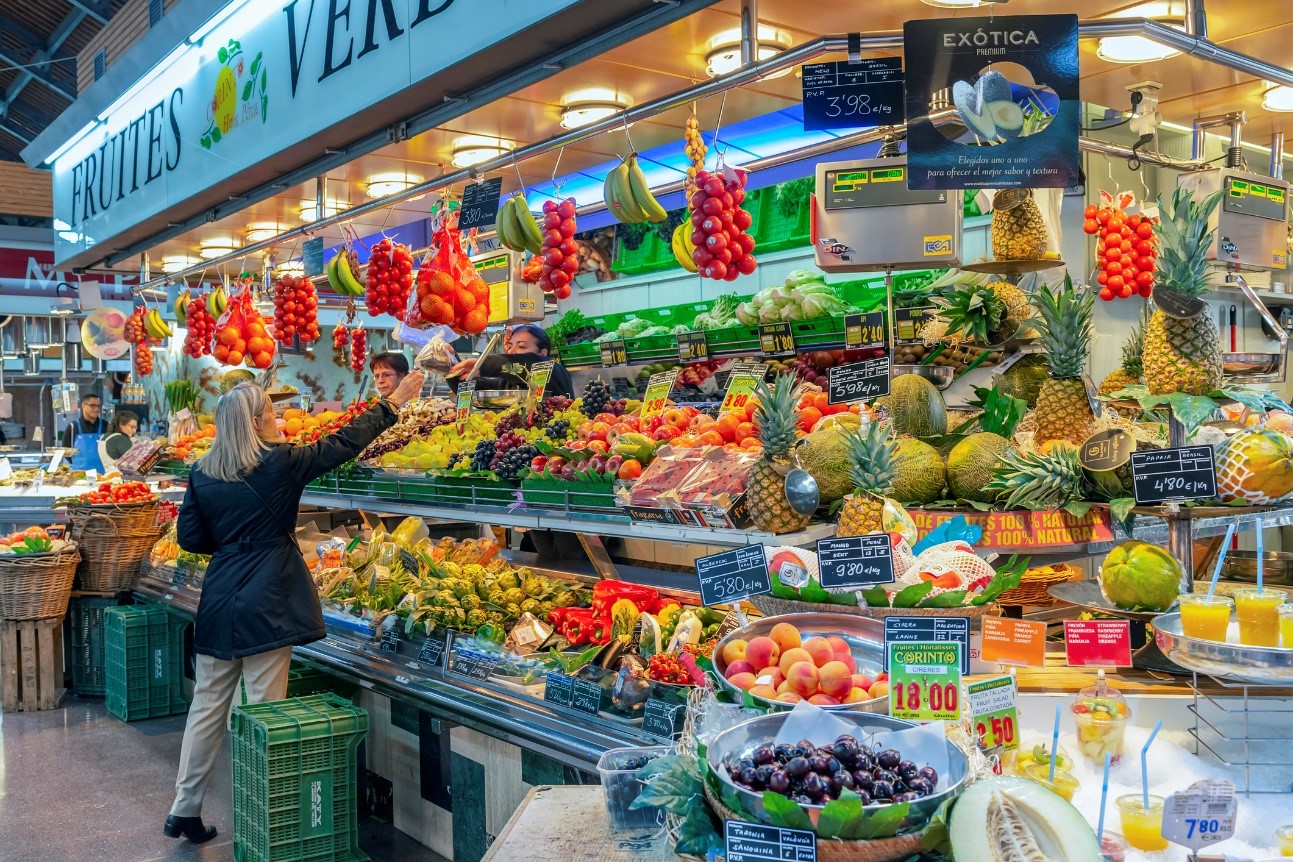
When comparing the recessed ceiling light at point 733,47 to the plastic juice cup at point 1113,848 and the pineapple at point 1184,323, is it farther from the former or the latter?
the plastic juice cup at point 1113,848

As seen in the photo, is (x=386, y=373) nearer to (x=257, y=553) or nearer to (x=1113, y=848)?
(x=257, y=553)

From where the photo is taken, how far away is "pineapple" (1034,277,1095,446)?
11.3 feet

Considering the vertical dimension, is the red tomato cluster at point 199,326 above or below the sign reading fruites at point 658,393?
above

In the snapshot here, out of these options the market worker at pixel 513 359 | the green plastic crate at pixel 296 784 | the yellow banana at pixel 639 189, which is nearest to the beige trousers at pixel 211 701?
the green plastic crate at pixel 296 784

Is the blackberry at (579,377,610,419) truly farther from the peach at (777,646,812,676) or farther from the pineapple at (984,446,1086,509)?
the peach at (777,646,812,676)

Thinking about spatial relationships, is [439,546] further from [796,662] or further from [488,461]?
[796,662]

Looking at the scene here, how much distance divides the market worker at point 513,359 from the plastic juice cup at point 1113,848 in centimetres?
471

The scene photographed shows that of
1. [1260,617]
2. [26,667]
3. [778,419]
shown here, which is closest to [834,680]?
[1260,617]

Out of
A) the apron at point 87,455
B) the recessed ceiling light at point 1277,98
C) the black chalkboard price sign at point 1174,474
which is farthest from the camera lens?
the apron at point 87,455

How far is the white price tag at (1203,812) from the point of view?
181cm

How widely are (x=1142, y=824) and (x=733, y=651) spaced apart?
0.90 metres

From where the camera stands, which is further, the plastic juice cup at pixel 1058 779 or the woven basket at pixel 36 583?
the woven basket at pixel 36 583

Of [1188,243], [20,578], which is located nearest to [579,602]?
[1188,243]

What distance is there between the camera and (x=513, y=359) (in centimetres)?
673
